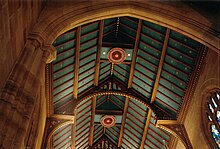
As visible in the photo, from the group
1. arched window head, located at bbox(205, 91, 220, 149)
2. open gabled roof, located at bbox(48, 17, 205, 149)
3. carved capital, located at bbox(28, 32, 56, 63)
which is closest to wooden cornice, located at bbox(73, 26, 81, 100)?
open gabled roof, located at bbox(48, 17, 205, 149)

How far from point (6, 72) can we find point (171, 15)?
5.33m

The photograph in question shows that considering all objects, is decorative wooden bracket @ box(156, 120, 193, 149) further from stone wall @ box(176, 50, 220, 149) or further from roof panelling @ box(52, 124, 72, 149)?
roof panelling @ box(52, 124, 72, 149)

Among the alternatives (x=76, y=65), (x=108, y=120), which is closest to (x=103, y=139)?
(x=108, y=120)

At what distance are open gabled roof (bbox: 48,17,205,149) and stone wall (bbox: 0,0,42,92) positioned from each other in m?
3.31

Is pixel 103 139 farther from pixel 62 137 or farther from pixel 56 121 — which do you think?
pixel 56 121

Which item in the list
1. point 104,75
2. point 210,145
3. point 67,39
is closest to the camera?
point 210,145

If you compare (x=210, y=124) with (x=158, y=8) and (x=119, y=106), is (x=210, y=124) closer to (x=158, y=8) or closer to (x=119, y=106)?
(x=158, y=8)

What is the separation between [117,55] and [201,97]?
152 inches

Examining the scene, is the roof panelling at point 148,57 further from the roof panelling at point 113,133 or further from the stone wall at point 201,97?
the roof panelling at point 113,133

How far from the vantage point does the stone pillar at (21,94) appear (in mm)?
3963

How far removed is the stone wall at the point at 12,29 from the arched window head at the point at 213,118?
6.27 metres

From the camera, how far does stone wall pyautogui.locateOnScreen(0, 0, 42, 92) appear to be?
4496mm

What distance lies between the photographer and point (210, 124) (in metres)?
8.95

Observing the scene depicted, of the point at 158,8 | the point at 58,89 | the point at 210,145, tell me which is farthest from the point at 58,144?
the point at 158,8
